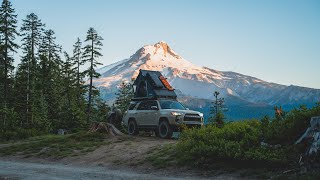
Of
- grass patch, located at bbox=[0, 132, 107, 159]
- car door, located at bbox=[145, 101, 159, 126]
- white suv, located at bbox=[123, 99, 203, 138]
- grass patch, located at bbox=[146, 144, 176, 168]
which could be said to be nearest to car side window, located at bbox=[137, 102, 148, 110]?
white suv, located at bbox=[123, 99, 203, 138]

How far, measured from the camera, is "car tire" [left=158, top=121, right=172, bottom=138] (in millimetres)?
19109

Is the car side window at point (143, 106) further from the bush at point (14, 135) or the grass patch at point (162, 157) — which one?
the bush at point (14, 135)

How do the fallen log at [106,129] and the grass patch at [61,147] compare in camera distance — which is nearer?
the grass patch at [61,147]

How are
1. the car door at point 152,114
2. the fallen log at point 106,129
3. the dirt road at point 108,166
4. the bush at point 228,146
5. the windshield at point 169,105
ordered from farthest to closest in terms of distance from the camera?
the fallen log at point 106,129 < the windshield at point 169,105 < the car door at point 152,114 < the dirt road at point 108,166 < the bush at point 228,146

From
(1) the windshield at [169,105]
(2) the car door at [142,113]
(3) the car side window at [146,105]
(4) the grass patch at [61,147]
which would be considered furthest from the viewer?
(2) the car door at [142,113]

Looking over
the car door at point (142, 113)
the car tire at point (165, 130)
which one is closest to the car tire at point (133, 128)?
the car door at point (142, 113)

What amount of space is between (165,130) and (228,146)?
8340mm

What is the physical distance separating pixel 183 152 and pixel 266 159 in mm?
3517

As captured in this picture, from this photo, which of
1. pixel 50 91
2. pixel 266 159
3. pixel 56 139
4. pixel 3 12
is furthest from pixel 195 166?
pixel 50 91

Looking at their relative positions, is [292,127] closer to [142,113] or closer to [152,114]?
[152,114]

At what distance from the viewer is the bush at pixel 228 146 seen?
10.5m

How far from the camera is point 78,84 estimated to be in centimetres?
4828

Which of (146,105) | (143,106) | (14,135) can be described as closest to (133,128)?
(143,106)

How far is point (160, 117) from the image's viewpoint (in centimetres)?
1961
